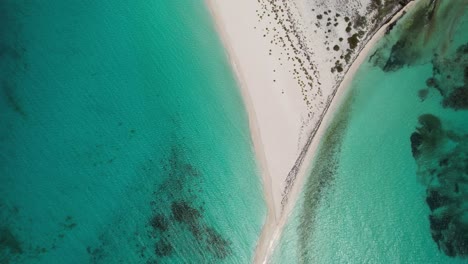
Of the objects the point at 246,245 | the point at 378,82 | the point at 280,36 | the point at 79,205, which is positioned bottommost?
the point at 246,245

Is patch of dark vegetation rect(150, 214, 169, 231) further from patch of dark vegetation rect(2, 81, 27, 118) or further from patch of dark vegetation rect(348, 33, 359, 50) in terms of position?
patch of dark vegetation rect(348, 33, 359, 50)

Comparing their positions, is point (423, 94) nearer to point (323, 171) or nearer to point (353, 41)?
point (353, 41)

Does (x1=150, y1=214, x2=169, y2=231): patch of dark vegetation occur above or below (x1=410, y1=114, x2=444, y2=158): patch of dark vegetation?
above

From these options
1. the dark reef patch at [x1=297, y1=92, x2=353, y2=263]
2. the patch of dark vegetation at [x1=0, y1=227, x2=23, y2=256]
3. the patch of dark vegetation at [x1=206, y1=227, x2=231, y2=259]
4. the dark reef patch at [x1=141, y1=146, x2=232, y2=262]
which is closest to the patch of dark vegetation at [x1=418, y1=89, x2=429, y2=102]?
the dark reef patch at [x1=297, y1=92, x2=353, y2=263]

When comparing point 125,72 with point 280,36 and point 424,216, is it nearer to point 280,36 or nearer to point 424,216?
point 280,36

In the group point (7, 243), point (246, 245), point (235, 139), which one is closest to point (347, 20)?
point (235, 139)

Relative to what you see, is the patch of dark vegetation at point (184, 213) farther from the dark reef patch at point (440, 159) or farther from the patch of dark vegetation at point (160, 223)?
the dark reef patch at point (440, 159)
